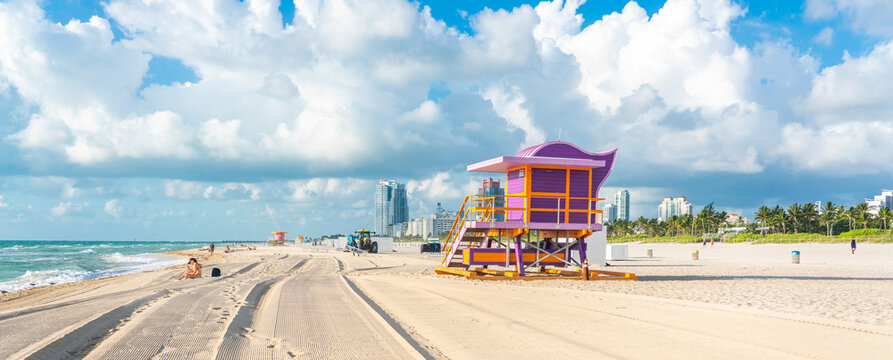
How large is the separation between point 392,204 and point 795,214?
5136 inches

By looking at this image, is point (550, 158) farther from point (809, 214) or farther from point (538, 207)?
point (809, 214)

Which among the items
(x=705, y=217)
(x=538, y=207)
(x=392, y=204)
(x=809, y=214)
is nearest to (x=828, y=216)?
(x=809, y=214)

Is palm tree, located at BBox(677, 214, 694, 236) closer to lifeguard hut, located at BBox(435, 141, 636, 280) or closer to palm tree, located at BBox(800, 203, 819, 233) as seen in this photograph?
palm tree, located at BBox(800, 203, 819, 233)

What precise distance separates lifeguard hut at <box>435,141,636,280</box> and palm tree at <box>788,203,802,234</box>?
3406 inches

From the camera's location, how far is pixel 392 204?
193m

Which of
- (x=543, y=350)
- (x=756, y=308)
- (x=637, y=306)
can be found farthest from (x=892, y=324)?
(x=543, y=350)

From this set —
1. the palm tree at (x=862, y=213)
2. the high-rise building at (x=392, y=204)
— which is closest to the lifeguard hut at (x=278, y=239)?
the high-rise building at (x=392, y=204)

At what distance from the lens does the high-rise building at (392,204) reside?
190400mm

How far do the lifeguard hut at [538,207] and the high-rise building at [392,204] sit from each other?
170773 millimetres

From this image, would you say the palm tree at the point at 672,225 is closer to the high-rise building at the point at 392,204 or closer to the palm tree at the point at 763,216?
the palm tree at the point at 763,216

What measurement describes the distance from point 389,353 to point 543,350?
187 cm

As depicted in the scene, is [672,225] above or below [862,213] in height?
below

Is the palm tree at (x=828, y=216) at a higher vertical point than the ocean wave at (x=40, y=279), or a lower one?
higher

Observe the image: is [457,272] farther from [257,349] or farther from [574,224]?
[257,349]
